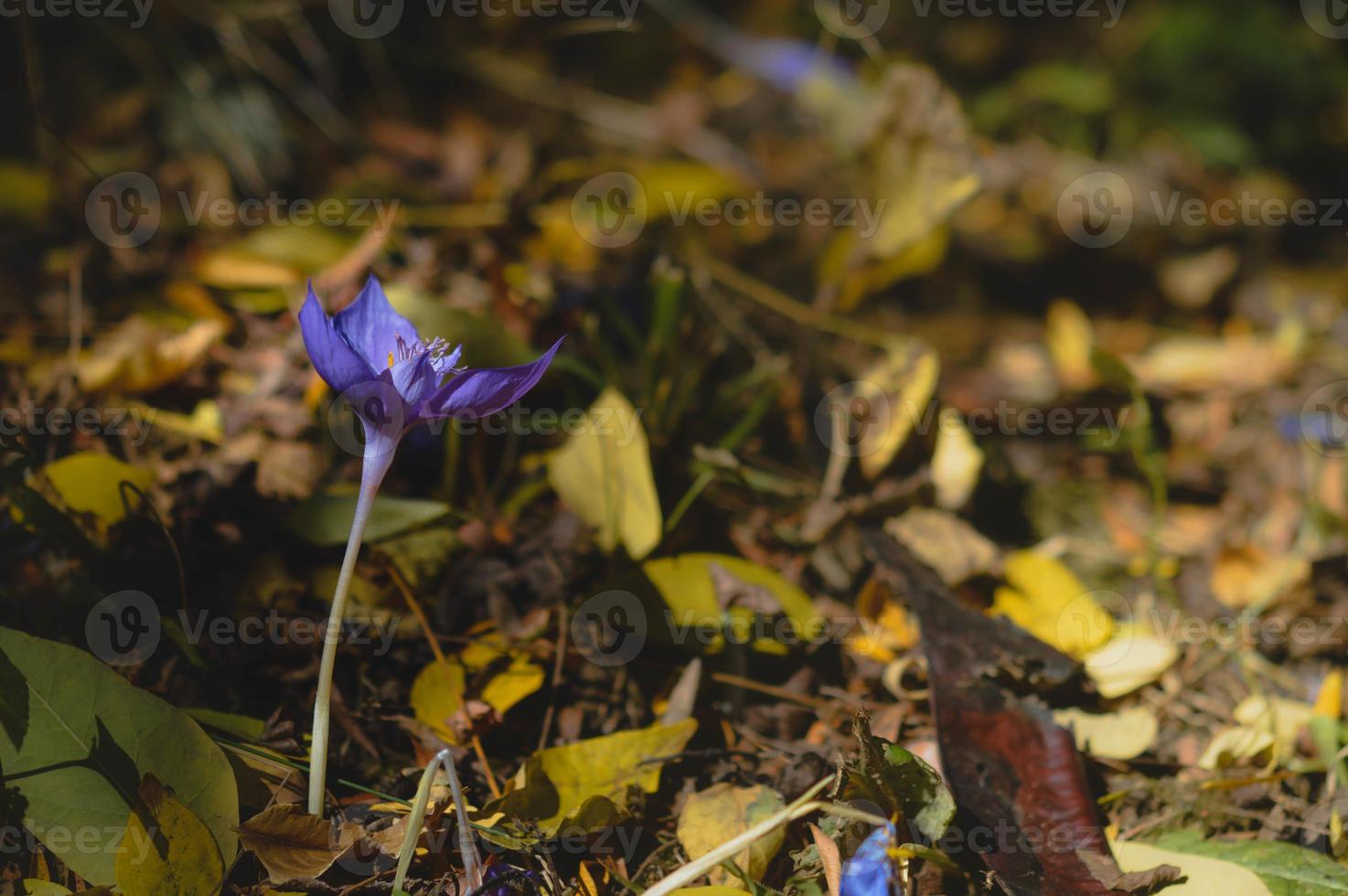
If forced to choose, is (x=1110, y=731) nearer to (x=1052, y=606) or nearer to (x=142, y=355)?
(x=1052, y=606)

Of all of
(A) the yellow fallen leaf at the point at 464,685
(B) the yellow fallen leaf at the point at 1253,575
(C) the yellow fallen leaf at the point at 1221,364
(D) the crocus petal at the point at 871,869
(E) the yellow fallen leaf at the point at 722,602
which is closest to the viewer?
(D) the crocus petal at the point at 871,869

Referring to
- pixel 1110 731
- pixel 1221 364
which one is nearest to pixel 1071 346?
pixel 1221 364

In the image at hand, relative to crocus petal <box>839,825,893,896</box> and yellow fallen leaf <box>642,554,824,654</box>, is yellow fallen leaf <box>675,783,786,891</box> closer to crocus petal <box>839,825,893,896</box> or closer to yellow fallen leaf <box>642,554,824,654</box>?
crocus petal <box>839,825,893,896</box>

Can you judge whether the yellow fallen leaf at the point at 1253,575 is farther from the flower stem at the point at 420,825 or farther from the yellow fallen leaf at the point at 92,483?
the yellow fallen leaf at the point at 92,483

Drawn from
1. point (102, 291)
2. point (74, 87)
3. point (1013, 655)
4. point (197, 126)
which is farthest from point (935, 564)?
point (74, 87)

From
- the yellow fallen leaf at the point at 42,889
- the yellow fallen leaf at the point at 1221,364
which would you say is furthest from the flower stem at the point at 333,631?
the yellow fallen leaf at the point at 1221,364

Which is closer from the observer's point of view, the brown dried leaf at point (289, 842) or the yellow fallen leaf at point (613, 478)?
the brown dried leaf at point (289, 842)
